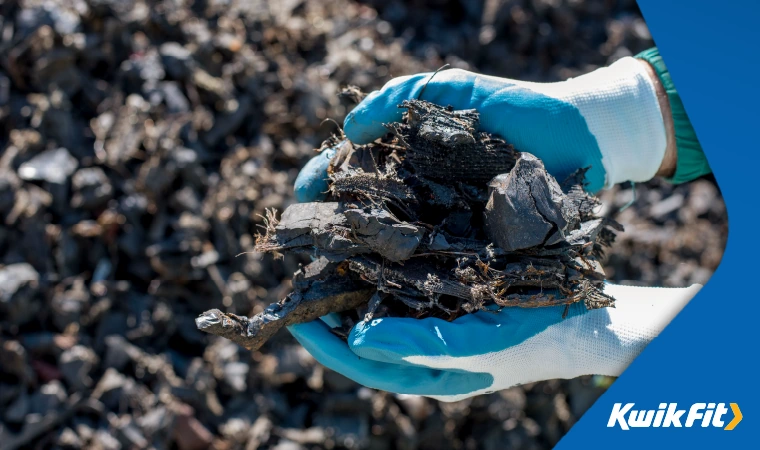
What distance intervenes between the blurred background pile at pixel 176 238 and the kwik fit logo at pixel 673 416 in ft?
7.80

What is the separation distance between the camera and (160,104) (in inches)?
193

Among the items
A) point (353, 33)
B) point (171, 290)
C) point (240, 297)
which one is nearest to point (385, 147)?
point (240, 297)

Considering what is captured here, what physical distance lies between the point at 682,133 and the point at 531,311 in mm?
924

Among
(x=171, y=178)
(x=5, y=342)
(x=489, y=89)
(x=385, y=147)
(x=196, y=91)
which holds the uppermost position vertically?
(x=489, y=89)

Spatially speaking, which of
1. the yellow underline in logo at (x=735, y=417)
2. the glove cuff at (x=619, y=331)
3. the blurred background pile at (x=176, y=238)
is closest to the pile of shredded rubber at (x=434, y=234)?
the glove cuff at (x=619, y=331)

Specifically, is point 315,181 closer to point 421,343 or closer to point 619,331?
point 421,343

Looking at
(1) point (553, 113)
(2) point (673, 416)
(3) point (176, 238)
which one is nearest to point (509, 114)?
(1) point (553, 113)

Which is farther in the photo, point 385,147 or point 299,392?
point 299,392

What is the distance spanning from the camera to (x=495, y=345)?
223 cm

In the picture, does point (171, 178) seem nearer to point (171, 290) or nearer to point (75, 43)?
point (171, 290)

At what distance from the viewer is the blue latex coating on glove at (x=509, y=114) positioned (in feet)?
7.90

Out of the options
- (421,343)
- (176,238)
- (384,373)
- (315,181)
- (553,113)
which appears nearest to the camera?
(421,343)

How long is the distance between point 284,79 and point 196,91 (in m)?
0.71

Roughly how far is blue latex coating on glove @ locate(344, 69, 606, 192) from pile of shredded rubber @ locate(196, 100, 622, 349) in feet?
0.28
